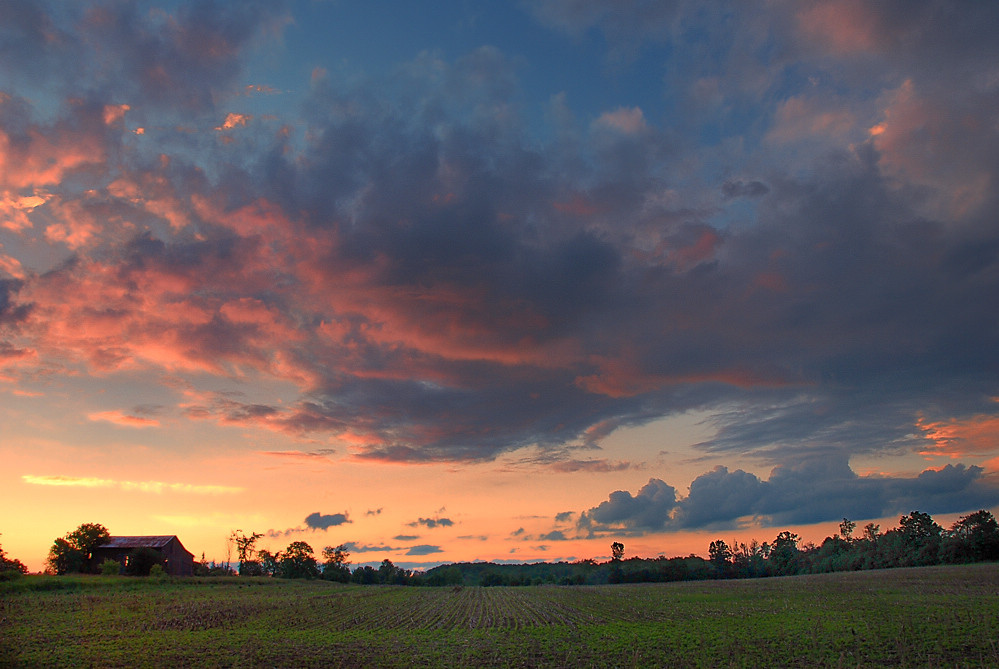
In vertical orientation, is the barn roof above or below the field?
below

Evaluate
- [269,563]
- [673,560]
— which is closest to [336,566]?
[269,563]

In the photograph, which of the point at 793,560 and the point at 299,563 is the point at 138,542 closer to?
the point at 299,563

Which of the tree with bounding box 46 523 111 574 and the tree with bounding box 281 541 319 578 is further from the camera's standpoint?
the tree with bounding box 281 541 319 578

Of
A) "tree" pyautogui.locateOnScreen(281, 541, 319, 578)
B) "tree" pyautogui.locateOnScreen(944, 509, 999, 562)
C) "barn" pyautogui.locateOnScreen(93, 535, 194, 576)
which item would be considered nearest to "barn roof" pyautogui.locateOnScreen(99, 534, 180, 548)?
"barn" pyautogui.locateOnScreen(93, 535, 194, 576)

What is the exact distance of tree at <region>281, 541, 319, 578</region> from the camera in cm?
15162

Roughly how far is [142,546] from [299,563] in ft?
169

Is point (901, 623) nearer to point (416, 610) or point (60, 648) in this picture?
point (416, 610)

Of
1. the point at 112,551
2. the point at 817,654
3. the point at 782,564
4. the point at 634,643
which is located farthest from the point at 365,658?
the point at 782,564

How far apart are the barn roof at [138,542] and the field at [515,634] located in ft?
196

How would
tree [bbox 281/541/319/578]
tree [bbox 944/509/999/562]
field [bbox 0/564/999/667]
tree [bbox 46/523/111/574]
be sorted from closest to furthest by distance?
field [bbox 0/564/999/667] → tree [bbox 46/523/111/574] → tree [bbox 944/509/999/562] → tree [bbox 281/541/319/578]

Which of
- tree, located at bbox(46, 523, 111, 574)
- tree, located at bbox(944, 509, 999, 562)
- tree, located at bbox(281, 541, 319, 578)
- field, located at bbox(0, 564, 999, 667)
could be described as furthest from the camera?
tree, located at bbox(281, 541, 319, 578)

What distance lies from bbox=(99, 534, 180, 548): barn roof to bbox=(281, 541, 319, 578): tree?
4424 cm

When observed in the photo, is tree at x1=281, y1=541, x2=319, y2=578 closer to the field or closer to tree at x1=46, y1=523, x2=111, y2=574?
tree at x1=46, y1=523, x2=111, y2=574

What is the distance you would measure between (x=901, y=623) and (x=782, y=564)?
179073 mm
